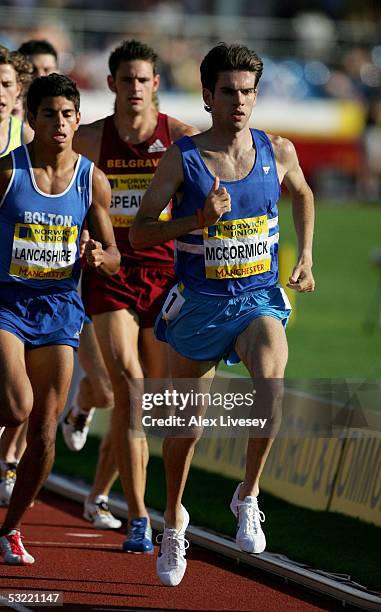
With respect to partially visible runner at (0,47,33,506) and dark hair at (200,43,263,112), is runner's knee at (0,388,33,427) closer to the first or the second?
partially visible runner at (0,47,33,506)

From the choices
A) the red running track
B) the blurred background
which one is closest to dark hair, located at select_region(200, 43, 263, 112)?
the red running track

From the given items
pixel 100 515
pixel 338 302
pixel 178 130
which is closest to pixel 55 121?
pixel 178 130

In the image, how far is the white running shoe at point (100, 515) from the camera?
826cm

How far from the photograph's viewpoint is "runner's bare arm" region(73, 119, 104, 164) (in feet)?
25.7

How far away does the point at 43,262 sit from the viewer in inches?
263

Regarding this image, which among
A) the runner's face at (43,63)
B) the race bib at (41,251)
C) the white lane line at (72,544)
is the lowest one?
the white lane line at (72,544)

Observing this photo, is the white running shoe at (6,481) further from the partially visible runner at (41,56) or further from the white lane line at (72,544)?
the partially visible runner at (41,56)

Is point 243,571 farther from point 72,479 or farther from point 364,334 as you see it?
point 364,334

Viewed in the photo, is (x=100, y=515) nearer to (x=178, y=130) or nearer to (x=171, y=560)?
(x=171, y=560)

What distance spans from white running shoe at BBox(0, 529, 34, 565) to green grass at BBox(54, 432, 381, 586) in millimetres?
1454

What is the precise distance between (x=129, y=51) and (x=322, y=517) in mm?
3072

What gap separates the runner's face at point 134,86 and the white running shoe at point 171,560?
8.55 feet

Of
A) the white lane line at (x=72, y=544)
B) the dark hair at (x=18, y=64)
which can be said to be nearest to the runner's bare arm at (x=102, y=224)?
the dark hair at (x=18, y=64)

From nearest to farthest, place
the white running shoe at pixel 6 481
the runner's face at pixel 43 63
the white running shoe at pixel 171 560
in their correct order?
1. the white running shoe at pixel 171 560
2. the white running shoe at pixel 6 481
3. the runner's face at pixel 43 63
